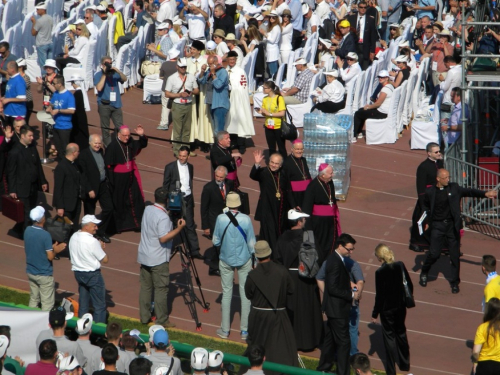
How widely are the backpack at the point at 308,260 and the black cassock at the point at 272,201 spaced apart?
2363 millimetres

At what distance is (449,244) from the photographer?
12.6 m

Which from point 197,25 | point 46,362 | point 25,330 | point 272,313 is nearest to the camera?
point 46,362

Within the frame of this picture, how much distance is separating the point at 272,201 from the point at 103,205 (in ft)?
8.34

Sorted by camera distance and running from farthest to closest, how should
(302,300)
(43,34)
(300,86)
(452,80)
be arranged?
(43,34), (300,86), (452,80), (302,300)

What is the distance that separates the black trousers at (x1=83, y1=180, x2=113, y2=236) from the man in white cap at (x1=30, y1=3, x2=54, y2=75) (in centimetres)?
759

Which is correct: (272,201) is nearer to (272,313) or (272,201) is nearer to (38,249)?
(272,313)

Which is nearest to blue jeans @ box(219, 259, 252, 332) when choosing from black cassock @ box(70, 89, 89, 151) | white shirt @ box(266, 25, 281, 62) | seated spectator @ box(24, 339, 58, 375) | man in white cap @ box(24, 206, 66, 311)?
man in white cap @ box(24, 206, 66, 311)

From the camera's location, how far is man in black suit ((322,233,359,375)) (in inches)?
403

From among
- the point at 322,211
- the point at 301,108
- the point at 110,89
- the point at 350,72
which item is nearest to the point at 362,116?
the point at 350,72

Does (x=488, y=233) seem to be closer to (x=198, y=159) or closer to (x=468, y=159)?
(x=468, y=159)

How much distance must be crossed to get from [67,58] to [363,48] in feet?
21.4

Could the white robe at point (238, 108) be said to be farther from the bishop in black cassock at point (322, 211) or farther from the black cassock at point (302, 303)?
the black cassock at point (302, 303)

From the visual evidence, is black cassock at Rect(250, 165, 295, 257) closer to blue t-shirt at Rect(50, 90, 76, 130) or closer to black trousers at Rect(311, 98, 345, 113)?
blue t-shirt at Rect(50, 90, 76, 130)

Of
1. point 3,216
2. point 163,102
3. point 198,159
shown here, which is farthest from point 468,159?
point 3,216
